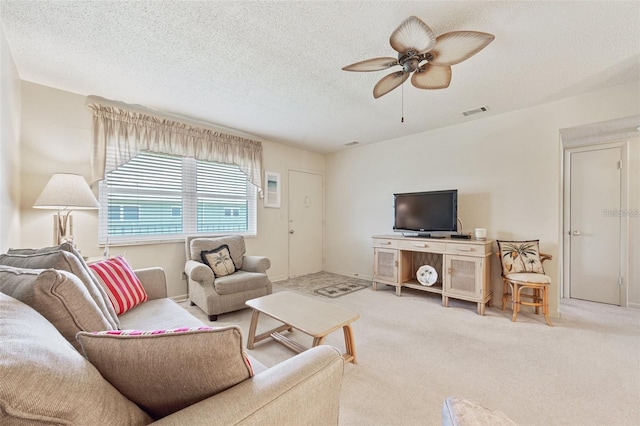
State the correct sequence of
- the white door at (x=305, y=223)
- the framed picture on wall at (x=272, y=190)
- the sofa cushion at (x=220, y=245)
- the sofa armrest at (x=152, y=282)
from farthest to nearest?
the white door at (x=305, y=223) → the framed picture on wall at (x=272, y=190) → the sofa cushion at (x=220, y=245) → the sofa armrest at (x=152, y=282)

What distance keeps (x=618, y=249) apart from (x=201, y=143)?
5508 millimetres

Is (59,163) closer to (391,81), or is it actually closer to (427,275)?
(391,81)

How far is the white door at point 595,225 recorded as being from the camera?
332cm

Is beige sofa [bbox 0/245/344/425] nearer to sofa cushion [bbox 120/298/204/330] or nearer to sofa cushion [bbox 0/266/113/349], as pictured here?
sofa cushion [bbox 0/266/113/349]

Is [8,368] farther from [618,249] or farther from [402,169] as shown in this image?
[618,249]

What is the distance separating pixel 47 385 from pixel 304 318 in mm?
1493

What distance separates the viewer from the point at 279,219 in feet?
15.1

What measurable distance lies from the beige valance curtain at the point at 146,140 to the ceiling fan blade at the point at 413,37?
2.82 m

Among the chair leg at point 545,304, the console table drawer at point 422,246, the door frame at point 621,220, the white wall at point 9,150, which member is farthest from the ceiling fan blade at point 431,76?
the white wall at point 9,150

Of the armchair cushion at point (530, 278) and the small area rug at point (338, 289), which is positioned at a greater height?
the armchair cushion at point (530, 278)

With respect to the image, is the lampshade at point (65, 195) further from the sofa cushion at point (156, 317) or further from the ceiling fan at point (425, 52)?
the ceiling fan at point (425, 52)

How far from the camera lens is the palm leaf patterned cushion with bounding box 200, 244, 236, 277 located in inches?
120

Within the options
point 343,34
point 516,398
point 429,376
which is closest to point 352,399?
point 429,376

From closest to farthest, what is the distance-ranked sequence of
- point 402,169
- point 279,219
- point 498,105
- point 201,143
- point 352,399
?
1. point 352,399
2. point 498,105
3. point 201,143
4. point 402,169
5. point 279,219
